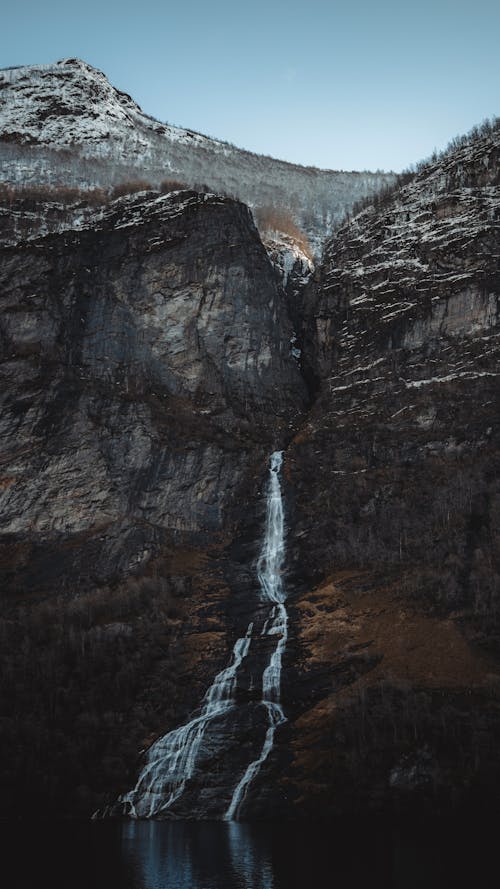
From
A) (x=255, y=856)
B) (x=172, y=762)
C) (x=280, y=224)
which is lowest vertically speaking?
(x=255, y=856)

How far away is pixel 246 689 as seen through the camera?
7550 centimetres

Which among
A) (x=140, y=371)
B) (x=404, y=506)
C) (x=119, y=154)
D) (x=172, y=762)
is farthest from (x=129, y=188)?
(x=172, y=762)

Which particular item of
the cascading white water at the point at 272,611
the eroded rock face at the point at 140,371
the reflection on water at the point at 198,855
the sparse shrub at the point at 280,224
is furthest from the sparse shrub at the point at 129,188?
the reflection on water at the point at 198,855

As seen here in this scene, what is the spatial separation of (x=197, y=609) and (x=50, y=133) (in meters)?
114

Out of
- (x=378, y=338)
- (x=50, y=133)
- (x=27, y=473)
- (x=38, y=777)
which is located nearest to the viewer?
(x=38, y=777)

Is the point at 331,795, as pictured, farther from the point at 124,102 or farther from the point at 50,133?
the point at 124,102

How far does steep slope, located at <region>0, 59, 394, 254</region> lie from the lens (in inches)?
6004

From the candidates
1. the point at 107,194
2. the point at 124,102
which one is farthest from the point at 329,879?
the point at 124,102

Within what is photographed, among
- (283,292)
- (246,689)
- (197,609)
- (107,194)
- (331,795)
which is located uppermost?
(107,194)

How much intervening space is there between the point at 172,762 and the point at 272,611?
75.5 feet

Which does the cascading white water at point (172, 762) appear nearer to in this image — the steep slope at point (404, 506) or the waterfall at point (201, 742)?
the waterfall at point (201, 742)

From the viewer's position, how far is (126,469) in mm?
105750

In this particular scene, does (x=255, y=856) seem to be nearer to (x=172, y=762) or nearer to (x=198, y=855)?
(x=198, y=855)

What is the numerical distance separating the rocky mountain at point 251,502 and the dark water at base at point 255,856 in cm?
638
